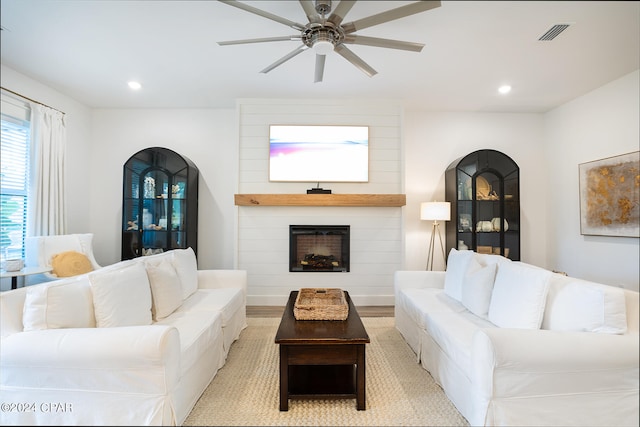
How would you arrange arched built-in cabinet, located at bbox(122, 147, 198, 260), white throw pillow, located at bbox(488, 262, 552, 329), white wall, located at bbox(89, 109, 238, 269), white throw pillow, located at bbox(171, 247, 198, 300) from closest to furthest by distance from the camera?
white throw pillow, located at bbox(488, 262, 552, 329)
white throw pillow, located at bbox(171, 247, 198, 300)
arched built-in cabinet, located at bbox(122, 147, 198, 260)
white wall, located at bbox(89, 109, 238, 269)

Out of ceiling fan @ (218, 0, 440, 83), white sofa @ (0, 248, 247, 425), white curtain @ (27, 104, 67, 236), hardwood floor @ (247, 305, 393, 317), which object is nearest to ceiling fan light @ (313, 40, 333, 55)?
ceiling fan @ (218, 0, 440, 83)

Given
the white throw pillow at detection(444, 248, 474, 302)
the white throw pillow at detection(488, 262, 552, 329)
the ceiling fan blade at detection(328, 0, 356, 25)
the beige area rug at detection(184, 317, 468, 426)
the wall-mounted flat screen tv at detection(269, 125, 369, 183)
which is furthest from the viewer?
the wall-mounted flat screen tv at detection(269, 125, 369, 183)

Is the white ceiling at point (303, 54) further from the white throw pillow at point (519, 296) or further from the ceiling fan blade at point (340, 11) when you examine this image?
the white throw pillow at point (519, 296)

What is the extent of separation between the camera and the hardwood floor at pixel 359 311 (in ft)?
10.9

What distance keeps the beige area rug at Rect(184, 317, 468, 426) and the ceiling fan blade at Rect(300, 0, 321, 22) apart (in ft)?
5.72

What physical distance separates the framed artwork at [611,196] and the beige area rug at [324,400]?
708 millimetres

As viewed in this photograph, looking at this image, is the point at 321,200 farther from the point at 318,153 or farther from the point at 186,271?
the point at 186,271

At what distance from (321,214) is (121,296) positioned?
8.06 feet

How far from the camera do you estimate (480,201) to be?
11.5 feet

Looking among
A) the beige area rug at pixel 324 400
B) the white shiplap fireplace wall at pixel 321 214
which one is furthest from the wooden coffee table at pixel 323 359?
the white shiplap fireplace wall at pixel 321 214

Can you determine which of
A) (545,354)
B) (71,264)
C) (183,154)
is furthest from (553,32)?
(183,154)

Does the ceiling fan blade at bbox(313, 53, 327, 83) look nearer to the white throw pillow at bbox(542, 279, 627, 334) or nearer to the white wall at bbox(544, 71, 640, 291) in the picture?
the white wall at bbox(544, 71, 640, 291)

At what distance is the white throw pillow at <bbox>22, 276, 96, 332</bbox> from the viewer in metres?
1.27

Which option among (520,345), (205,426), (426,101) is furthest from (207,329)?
(426,101)
